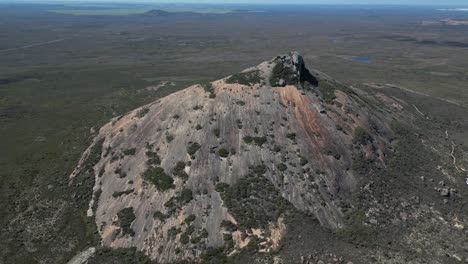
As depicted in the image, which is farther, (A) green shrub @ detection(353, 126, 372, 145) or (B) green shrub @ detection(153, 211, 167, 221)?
(A) green shrub @ detection(353, 126, 372, 145)

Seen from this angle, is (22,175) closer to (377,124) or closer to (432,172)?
(377,124)

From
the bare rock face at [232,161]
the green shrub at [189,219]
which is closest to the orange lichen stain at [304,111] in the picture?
the bare rock face at [232,161]

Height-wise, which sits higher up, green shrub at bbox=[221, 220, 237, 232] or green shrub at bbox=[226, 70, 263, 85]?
green shrub at bbox=[226, 70, 263, 85]

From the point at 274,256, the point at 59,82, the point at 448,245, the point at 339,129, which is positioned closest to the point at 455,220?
the point at 448,245

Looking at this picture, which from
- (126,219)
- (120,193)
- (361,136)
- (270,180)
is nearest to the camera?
(126,219)

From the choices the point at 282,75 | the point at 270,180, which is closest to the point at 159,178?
the point at 270,180

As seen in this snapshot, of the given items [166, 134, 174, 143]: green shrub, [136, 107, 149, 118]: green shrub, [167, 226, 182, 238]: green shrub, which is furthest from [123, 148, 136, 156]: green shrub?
[167, 226, 182, 238]: green shrub

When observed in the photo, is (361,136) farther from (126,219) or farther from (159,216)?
(126,219)

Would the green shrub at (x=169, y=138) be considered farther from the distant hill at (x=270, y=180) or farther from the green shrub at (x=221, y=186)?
the green shrub at (x=221, y=186)

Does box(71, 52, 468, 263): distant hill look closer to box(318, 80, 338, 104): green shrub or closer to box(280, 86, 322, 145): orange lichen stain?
box(280, 86, 322, 145): orange lichen stain
